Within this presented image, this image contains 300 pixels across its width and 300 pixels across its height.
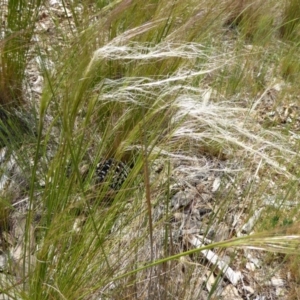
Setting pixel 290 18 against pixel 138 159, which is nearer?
pixel 138 159

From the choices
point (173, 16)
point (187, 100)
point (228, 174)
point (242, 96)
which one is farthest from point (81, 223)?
point (242, 96)

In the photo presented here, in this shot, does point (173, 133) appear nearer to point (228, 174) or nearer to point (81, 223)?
point (81, 223)

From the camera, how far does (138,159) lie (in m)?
0.97

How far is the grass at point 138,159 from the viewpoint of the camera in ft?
2.71

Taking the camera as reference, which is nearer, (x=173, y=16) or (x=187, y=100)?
(x=187, y=100)

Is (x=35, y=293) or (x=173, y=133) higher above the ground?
(x=173, y=133)

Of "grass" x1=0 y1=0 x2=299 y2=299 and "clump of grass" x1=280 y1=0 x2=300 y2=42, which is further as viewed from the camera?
"clump of grass" x1=280 y1=0 x2=300 y2=42

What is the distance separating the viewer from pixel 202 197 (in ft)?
4.28

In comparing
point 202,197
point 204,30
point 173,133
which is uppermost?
point 204,30

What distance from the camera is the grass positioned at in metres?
0.83

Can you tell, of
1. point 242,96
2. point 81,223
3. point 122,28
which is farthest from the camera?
point 242,96

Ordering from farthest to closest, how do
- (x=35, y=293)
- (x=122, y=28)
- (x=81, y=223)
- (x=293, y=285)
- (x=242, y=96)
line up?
(x=242, y=96) → (x=122, y=28) → (x=293, y=285) → (x=81, y=223) → (x=35, y=293)

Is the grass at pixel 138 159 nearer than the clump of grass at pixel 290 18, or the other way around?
the grass at pixel 138 159

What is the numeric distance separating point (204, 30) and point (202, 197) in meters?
0.50
